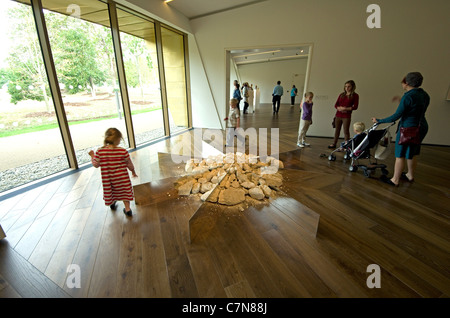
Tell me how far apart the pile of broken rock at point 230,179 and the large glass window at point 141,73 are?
2.35 m

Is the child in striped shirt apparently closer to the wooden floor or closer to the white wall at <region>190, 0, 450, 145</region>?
the wooden floor

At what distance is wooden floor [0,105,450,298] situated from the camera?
133 cm

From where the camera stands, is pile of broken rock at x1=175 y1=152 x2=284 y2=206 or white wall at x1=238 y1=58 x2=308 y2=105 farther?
white wall at x1=238 y1=58 x2=308 y2=105

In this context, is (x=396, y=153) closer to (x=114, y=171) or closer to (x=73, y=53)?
(x=114, y=171)

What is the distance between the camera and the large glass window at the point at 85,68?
3.05 metres

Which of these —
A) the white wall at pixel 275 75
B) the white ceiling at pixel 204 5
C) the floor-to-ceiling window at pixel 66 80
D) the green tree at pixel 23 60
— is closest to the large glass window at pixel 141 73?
the floor-to-ceiling window at pixel 66 80

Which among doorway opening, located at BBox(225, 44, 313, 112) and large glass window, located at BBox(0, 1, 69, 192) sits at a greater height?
doorway opening, located at BBox(225, 44, 313, 112)

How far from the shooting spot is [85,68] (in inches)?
136

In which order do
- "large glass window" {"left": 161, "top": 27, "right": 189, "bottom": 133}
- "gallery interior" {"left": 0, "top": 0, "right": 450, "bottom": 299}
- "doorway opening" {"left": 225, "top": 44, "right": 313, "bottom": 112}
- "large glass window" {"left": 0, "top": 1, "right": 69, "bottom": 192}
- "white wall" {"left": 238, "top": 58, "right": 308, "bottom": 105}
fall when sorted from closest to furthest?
"gallery interior" {"left": 0, "top": 0, "right": 450, "bottom": 299} < "large glass window" {"left": 0, "top": 1, "right": 69, "bottom": 192} < "large glass window" {"left": 161, "top": 27, "right": 189, "bottom": 133} < "doorway opening" {"left": 225, "top": 44, "right": 313, "bottom": 112} < "white wall" {"left": 238, "top": 58, "right": 308, "bottom": 105}

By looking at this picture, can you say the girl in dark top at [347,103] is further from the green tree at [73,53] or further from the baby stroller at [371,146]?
the green tree at [73,53]

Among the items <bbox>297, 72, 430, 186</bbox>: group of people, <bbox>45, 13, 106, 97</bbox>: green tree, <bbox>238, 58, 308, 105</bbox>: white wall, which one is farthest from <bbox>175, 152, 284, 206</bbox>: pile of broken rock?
<bbox>238, 58, 308, 105</bbox>: white wall

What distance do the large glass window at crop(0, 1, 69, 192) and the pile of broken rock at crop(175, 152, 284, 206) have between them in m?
2.25

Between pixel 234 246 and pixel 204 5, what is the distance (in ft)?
18.9
